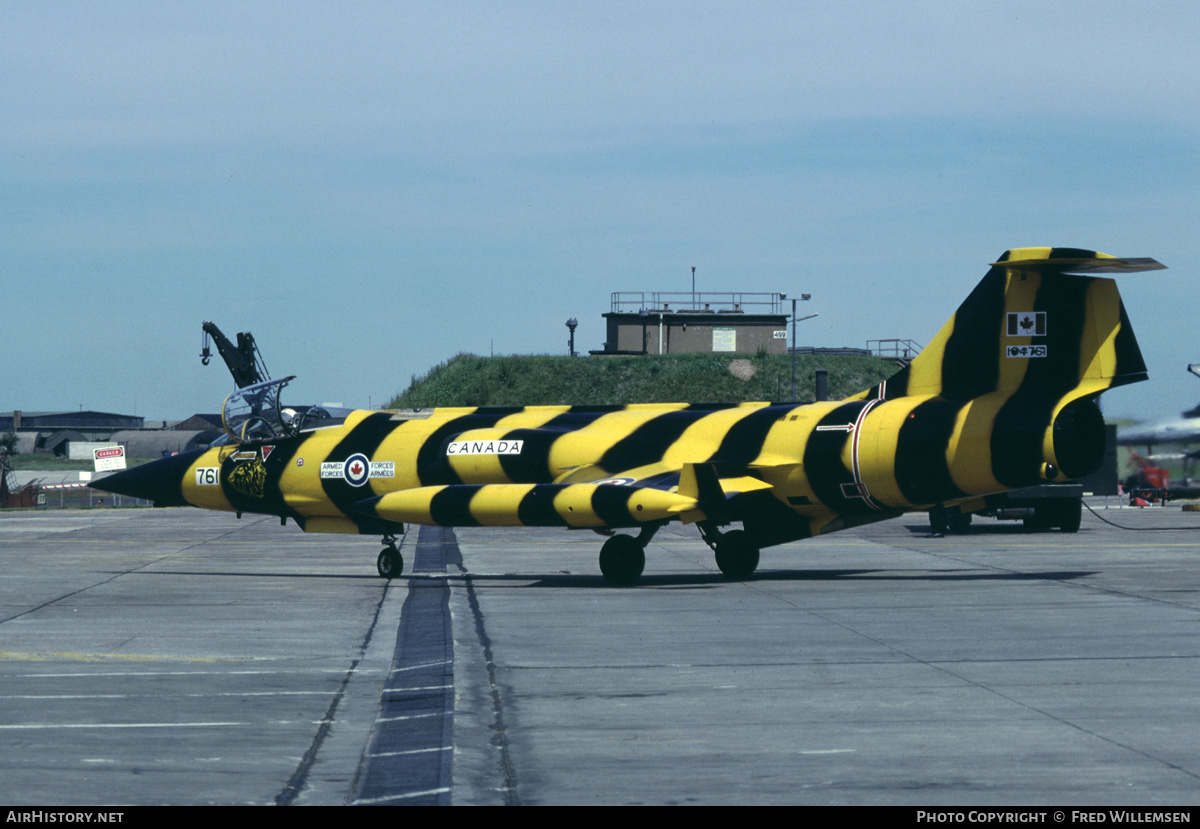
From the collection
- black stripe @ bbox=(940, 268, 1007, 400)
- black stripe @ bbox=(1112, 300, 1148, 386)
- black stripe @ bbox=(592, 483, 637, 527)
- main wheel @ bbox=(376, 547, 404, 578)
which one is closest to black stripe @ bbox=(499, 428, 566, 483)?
main wheel @ bbox=(376, 547, 404, 578)

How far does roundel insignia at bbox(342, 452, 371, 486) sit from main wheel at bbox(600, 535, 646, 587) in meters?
4.99

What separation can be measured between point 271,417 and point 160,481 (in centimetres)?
267

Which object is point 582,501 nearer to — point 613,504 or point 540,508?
point 613,504

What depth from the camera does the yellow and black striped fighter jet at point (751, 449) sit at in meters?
19.5

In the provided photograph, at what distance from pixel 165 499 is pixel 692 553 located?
1108 centimetres

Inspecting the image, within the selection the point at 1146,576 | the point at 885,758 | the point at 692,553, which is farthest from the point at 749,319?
the point at 885,758

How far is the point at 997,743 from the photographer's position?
8266 mm

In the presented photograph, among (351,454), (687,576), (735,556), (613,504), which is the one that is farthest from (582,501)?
(351,454)

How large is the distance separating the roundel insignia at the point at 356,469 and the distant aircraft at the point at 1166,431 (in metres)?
21.8

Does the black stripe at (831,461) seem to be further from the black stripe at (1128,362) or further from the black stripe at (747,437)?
the black stripe at (1128,362)

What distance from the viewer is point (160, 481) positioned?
2520 cm

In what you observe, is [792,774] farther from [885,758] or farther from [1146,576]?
[1146,576]

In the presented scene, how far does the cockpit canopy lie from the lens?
24453mm

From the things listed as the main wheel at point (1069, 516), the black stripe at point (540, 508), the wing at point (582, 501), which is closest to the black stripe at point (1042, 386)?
the wing at point (582, 501)
